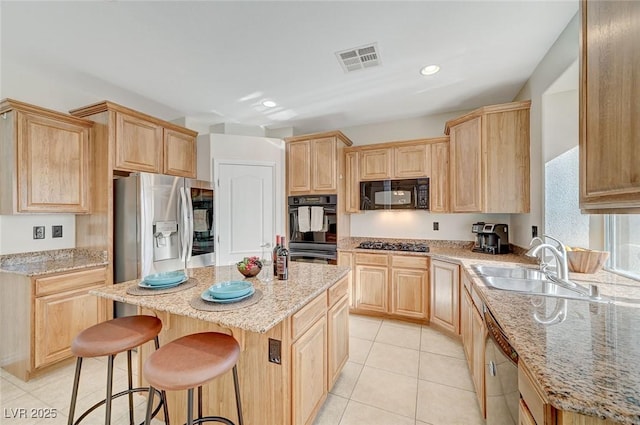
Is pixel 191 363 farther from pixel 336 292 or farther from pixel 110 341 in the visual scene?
pixel 336 292

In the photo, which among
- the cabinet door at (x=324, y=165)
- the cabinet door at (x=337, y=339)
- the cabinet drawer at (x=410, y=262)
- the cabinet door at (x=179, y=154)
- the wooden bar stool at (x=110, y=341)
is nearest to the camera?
the wooden bar stool at (x=110, y=341)

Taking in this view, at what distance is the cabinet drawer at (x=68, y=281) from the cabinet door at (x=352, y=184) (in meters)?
2.85

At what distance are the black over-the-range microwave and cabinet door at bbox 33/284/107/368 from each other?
3.14 metres

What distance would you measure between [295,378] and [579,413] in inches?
44.5

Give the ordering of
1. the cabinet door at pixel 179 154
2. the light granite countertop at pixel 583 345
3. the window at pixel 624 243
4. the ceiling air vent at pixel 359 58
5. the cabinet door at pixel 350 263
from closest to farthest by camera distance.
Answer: the light granite countertop at pixel 583 345 < the window at pixel 624 243 < the ceiling air vent at pixel 359 58 < the cabinet door at pixel 179 154 < the cabinet door at pixel 350 263

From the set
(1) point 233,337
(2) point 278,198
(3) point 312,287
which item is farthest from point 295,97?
(1) point 233,337

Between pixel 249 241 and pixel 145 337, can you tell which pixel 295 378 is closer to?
pixel 145 337

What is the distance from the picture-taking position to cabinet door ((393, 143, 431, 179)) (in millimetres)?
3281

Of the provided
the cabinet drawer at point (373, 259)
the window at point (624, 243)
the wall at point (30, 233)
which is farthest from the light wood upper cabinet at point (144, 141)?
the window at point (624, 243)

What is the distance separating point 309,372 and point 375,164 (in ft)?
8.87

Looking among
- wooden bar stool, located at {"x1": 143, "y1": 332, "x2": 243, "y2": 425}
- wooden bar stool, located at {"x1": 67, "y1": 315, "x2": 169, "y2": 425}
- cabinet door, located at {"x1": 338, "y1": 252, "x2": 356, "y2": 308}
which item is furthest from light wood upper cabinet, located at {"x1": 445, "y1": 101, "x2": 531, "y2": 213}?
wooden bar stool, located at {"x1": 67, "y1": 315, "x2": 169, "y2": 425}

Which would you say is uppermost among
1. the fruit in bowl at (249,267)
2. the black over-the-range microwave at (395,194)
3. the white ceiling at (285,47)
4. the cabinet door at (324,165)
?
the white ceiling at (285,47)

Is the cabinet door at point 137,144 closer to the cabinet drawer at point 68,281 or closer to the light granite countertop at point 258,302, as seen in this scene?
the cabinet drawer at point 68,281

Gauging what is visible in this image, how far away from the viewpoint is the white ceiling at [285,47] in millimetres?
1728
